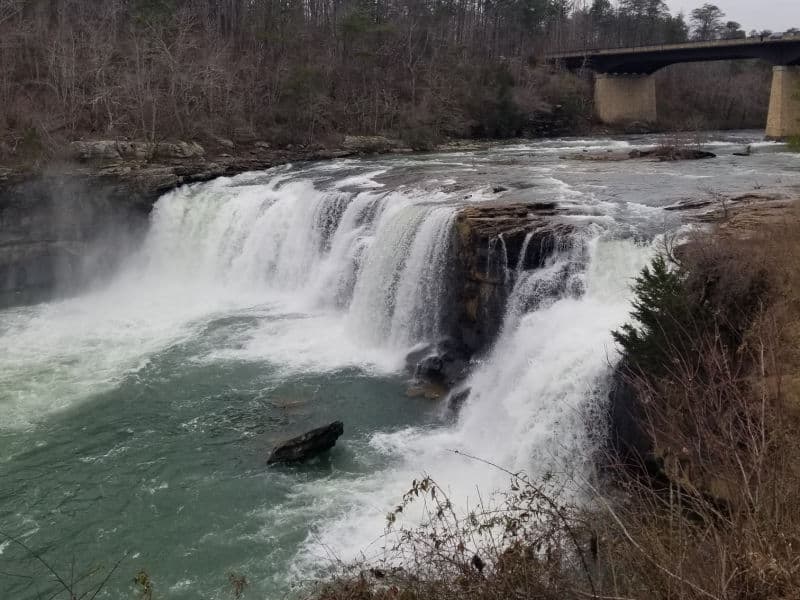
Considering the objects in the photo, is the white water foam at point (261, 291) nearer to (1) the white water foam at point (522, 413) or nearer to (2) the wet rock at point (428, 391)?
(2) the wet rock at point (428, 391)

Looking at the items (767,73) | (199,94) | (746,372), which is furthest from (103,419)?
(767,73)

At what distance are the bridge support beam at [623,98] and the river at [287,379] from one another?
2263cm

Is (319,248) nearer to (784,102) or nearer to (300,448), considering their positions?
(300,448)

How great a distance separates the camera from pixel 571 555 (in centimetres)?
675

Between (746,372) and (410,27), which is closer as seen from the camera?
(746,372)

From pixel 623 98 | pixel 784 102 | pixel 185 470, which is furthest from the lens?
pixel 623 98

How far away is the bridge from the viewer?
3212 centimetres

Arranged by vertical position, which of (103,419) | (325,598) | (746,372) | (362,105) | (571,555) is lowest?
(103,419)

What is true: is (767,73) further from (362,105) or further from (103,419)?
(103,419)

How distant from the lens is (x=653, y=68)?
143ft

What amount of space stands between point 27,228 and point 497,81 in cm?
2751

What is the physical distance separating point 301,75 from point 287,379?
24668 mm

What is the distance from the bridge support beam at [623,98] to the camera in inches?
1705

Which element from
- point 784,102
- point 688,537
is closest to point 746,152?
point 784,102
